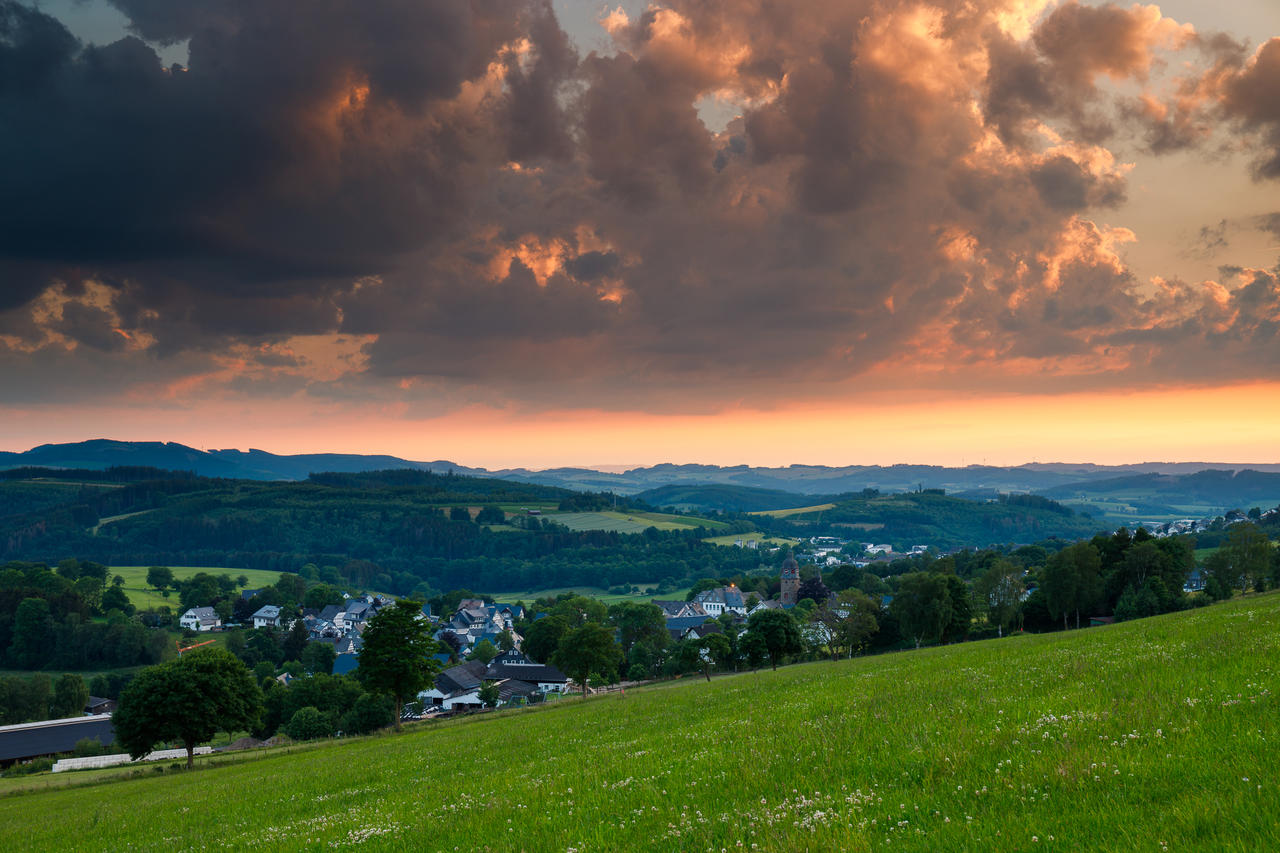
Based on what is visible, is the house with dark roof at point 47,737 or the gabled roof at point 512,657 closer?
the house with dark roof at point 47,737

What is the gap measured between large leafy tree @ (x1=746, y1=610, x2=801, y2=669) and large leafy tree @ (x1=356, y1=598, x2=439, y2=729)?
136 feet

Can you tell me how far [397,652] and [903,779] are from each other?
56469 mm

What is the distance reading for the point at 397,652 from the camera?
5734 centimetres

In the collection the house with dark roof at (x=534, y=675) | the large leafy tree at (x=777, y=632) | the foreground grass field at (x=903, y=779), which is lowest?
the house with dark roof at (x=534, y=675)

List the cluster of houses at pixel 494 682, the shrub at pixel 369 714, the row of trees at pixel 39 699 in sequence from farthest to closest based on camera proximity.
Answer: the cluster of houses at pixel 494 682 < the row of trees at pixel 39 699 < the shrub at pixel 369 714

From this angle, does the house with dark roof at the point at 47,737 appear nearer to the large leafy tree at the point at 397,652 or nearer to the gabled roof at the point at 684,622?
the large leafy tree at the point at 397,652

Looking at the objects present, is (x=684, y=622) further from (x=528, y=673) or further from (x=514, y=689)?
(x=514, y=689)

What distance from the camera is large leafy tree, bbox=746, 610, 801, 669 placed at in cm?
8169

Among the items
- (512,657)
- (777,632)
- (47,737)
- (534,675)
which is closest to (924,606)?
(777,632)

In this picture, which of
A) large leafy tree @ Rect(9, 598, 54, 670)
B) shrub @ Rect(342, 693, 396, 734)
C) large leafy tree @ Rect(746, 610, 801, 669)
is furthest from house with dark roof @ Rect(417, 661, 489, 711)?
large leafy tree @ Rect(9, 598, 54, 670)

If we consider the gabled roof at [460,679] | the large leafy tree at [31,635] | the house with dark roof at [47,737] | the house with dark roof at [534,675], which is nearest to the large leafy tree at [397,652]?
the house with dark roof at [47,737]

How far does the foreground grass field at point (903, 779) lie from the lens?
6672mm

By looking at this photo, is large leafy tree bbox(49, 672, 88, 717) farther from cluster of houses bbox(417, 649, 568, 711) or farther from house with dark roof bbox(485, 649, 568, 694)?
house with dark roof bbox(485, 649, 568, 694)

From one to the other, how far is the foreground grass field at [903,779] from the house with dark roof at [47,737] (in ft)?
306
